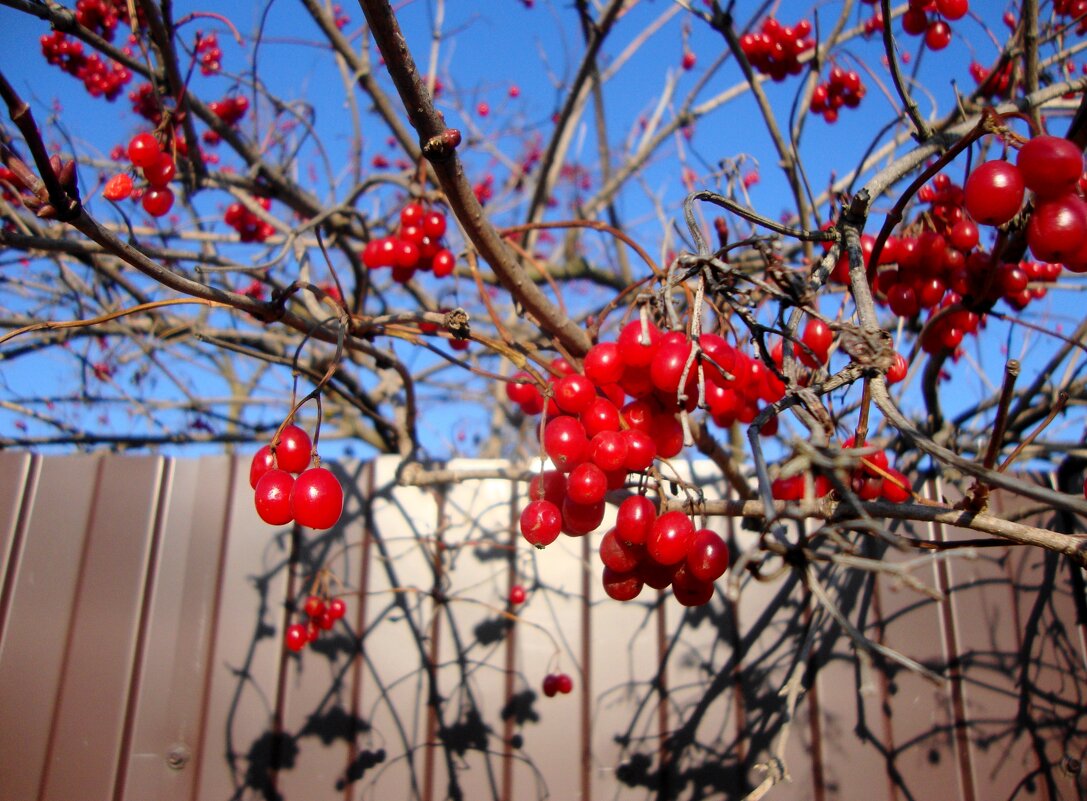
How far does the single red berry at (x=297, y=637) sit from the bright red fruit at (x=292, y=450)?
44.5 inches

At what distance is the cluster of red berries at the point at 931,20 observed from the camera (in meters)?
1.88

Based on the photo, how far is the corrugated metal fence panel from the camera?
6.57 ft

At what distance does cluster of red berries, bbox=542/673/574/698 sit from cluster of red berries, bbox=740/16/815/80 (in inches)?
85.0

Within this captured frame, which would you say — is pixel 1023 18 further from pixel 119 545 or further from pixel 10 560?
pixel 10 560

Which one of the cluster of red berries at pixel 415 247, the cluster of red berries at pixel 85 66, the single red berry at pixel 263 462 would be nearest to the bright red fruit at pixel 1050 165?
the single red berry at pixel 263 462

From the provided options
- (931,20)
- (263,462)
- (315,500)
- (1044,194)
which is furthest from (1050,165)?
(931,20)

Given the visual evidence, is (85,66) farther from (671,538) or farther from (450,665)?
(671,538)

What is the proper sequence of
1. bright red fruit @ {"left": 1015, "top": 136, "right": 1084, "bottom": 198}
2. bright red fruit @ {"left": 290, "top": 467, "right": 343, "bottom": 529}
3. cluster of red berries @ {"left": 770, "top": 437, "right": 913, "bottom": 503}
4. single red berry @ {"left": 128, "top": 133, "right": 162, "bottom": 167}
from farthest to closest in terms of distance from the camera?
1. single red berry @ {"left": 128, "top": 133, "right": 162, "bottom": 167}
2. cluster of red berries @ {"left": 770, "top": 437, "right": 913, "bottom": 503}
3. bright red fruit @ {"left": 290, "top": 467, "right": 343, "bottom": 529}
4. bright red fruit @ {"left": 1015, "top": 136, "right": 1084, "bottom": 198}

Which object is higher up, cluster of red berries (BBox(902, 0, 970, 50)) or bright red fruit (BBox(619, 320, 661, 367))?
cluster of red berries (BBox(902, 0, 970, 50))

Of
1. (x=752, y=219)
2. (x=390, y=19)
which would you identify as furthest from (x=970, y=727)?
(x=390, y=19)

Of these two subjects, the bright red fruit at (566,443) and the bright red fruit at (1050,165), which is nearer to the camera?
the bright red fruit at (1050,165)

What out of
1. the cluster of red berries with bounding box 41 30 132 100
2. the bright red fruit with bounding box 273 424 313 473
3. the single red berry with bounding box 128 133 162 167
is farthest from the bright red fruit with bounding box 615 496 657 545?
the cluster of red berries with bounding box 41 30 132 100

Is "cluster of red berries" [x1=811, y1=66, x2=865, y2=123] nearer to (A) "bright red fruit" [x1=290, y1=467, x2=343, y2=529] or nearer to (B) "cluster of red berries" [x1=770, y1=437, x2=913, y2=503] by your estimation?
(B) "cluster of red berries" [x1=770, y1=437, x2=913, y2=503]

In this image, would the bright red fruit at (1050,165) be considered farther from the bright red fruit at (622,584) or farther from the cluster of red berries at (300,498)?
the cluster of red berries at (300,498)
